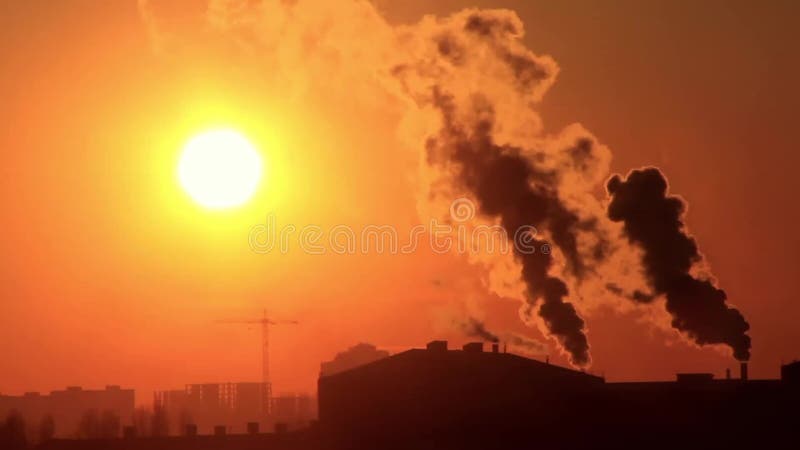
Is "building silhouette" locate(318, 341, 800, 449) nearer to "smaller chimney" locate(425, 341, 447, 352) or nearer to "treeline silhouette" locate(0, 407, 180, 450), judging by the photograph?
"smaller chimney" locate(425, 341, 447, 352)

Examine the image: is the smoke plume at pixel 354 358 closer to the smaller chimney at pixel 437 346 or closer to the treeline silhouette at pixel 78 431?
the treeline silhouette at pixel 78 431

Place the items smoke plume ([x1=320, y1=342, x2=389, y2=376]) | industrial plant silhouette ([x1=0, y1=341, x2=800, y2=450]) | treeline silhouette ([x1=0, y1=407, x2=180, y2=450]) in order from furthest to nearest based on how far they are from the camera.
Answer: smoke plume ([x1=320, y1=342, x2=389, y2=376]), treeline silhouette ([x1=0, y1=407, x2=180, y2=450]), industrial plant silhouette ([x1=0, y1=341, x2=800, y2=450])

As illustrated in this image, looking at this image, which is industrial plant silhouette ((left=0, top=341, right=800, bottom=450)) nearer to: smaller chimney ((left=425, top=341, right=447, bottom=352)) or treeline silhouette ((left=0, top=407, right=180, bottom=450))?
smaller chimney ((left=425, top=341, right=447, bottom=352))

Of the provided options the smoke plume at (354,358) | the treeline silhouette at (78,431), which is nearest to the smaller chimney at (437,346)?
the treeline silhouette at (78,431)

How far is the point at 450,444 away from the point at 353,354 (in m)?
111

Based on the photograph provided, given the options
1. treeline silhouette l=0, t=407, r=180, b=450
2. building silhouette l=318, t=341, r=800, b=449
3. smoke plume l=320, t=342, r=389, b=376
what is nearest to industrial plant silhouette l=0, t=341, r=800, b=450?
building silhouette l=318, t=341, r=800, b=449

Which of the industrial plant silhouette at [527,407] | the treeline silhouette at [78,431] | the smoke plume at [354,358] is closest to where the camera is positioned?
the industrial plant silhouette at [527,407]

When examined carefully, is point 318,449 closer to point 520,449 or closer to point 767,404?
point 520,449

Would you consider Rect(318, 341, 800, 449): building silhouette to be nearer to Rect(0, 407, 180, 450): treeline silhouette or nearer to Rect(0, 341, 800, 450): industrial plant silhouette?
Rect(0, 341, 800, 450): industrial plant silhouette

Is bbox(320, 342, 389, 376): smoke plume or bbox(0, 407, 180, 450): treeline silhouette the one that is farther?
bbox(320, 342, 389, 376): smoke plume

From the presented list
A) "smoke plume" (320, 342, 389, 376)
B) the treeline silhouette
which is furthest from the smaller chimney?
"smoke plume" (320, 342, 389, 376)

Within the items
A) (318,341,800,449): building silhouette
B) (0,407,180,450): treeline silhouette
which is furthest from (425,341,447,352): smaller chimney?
(0,407,180,450): treeline silhouette

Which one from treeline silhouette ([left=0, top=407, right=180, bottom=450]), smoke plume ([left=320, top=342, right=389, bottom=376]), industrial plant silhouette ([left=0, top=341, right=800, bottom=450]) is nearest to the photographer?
industrial plant silhouette ([left=0, top=341, right=800, bottom=450])

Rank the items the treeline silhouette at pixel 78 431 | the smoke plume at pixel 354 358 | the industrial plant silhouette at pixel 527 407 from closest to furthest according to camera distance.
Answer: the industrial plant silhouette at pixel 527 407, the treeline silhouette at pixel 78 431, the smoke plume at pixel 354 358
